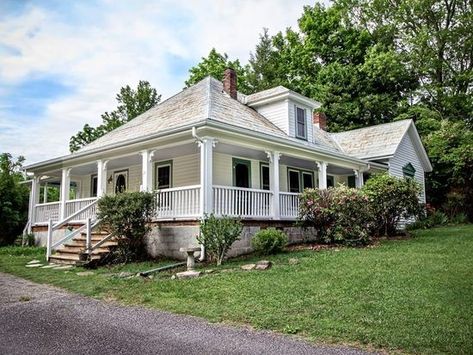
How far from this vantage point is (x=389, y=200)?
13.7 meters

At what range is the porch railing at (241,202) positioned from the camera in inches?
439

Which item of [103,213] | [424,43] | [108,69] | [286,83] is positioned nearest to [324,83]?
[286,83]

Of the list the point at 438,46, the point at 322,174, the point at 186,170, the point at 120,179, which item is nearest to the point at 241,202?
the point at 186,170

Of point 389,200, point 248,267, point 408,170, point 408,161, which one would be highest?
point 408,161

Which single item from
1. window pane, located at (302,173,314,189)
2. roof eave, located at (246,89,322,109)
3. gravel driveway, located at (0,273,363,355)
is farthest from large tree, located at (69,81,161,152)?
gravel driveway, located at (0,273,363,355)

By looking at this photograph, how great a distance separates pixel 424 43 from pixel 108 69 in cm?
2386

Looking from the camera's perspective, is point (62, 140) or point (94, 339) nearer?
point (94, 339)

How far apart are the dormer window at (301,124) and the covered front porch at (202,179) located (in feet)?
4.03

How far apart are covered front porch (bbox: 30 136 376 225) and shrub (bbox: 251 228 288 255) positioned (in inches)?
46.1

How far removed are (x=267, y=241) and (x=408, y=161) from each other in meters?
14.9

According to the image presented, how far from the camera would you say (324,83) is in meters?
31.6

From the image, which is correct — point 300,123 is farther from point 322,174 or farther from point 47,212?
A: point 47,212

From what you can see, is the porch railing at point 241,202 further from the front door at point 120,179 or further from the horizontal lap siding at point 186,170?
the front door at point 120,179

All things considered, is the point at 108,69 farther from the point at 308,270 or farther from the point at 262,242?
the point at 308,270
